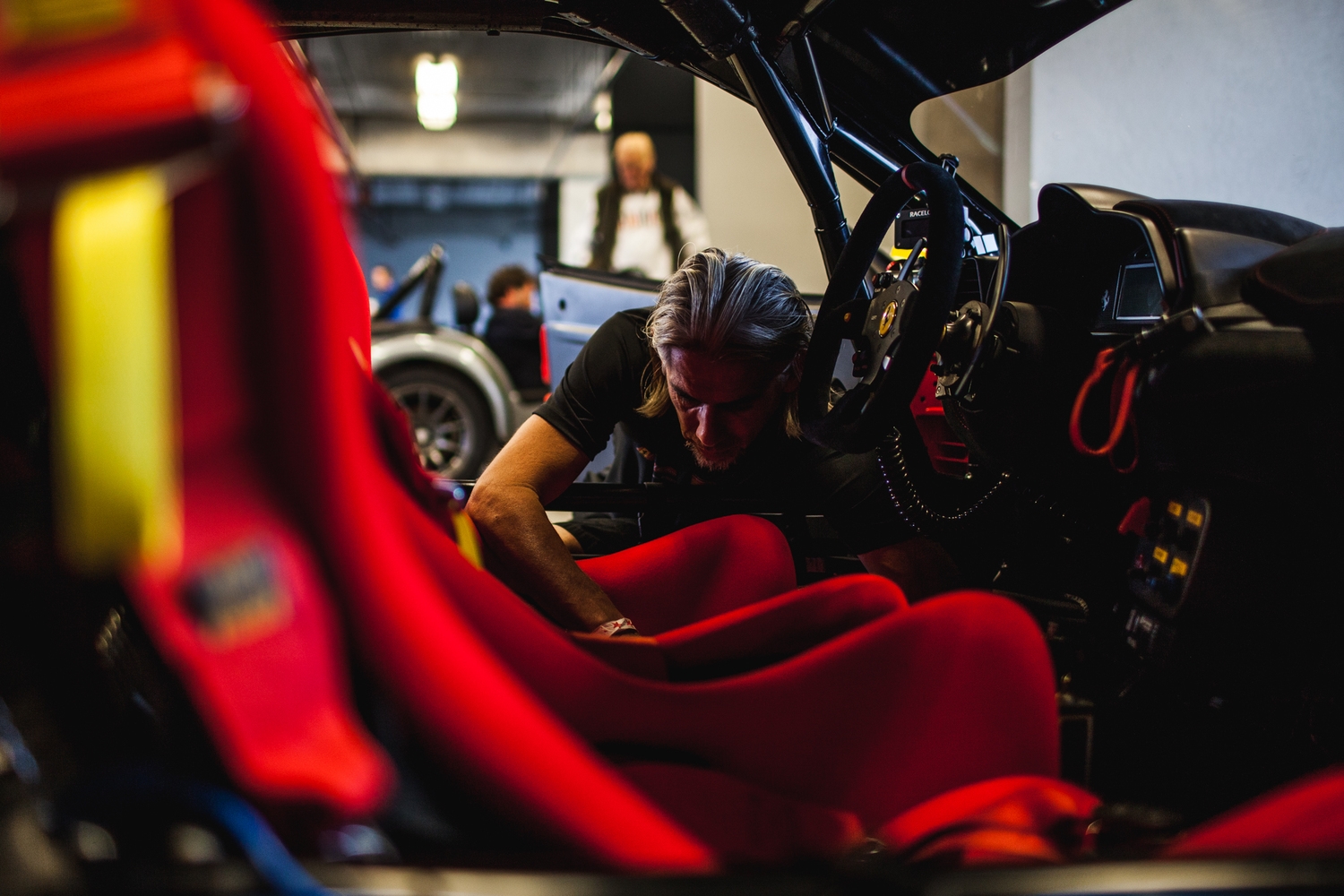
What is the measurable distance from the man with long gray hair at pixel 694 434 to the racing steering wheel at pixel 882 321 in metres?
0.14

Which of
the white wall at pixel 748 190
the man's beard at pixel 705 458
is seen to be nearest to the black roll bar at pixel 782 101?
the man's beard at pixel 705 458

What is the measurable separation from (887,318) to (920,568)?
1.77ft

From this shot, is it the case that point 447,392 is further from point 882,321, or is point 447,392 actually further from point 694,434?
point 882,321

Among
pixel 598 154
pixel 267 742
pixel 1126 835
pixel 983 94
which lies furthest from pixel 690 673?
pixel 598 154

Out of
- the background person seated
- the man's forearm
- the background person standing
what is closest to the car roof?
the man's forearm

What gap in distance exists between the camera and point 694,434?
1468 millimetres

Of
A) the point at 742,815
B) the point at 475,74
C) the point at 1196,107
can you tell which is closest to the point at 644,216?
the point at 1196,107

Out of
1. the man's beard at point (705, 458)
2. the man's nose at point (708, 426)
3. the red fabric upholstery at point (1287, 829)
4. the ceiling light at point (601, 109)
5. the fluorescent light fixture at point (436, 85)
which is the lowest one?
the red fabric upholstery at point (1287, 829)

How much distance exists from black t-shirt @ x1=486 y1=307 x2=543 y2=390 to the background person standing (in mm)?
899

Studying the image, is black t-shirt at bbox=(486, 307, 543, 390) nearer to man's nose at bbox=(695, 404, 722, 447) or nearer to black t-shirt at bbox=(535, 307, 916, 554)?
black t-shirt at bbox=(535, 307, 916, 554)

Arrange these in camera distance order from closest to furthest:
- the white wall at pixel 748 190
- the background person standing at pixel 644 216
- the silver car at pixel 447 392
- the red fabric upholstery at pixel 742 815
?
the red fabric upholstery at pixel 742 815 → the background person standing at pixel 644 216 → the silver car at pixel 447 392 → the white wall at pixel 748 190

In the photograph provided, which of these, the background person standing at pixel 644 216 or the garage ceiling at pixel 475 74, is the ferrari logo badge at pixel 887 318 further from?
the garage ceiling at pixel 475 74

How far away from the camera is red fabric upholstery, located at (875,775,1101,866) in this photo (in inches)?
24.2

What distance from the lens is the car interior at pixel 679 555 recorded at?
1.36ft
